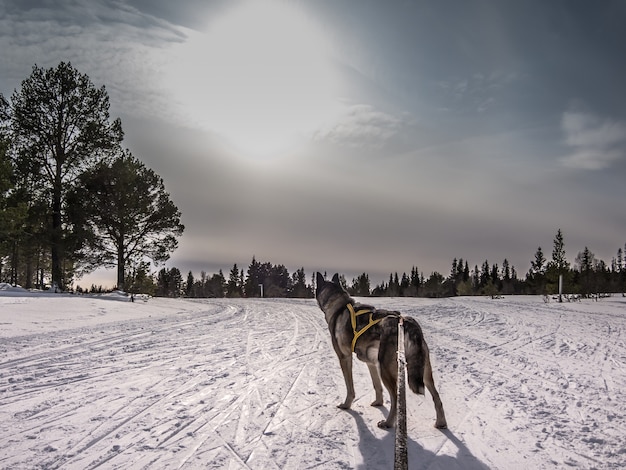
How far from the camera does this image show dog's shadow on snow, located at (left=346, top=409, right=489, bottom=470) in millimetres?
3359

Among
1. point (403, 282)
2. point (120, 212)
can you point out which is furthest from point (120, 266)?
point (403, 282)

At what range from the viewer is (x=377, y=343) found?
175 inches

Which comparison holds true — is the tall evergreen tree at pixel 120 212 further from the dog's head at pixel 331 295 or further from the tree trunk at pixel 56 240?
the dog's head at pixel 331 295

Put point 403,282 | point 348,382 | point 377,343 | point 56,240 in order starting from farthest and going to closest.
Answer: point 403,282 < point 56,240 < point 348,382 < point 377,343

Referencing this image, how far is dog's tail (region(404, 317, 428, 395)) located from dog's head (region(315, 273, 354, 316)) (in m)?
1.32

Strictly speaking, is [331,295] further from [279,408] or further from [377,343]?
[279,408]

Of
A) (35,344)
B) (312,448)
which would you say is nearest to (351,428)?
(312,448)

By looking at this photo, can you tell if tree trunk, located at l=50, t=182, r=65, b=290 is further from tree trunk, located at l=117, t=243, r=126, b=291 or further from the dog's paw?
the dog's paw

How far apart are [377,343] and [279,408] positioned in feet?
5.03

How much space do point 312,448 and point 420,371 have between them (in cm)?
136

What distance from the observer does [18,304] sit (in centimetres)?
1477

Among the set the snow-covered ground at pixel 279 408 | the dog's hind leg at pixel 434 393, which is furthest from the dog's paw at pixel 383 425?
the dog's hind leg at pixel 434 393

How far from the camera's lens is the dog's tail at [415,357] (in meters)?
3.96

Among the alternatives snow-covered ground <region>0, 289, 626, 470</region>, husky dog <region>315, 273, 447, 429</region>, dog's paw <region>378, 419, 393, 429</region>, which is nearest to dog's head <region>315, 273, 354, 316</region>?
husky dog <region>315, 273, 447, 429</region>
